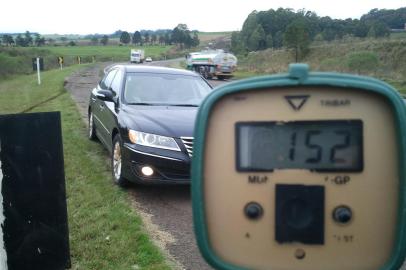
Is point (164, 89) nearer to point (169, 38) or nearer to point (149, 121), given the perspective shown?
point (149, 121)

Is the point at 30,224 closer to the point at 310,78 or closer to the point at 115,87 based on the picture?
the point at 310,78

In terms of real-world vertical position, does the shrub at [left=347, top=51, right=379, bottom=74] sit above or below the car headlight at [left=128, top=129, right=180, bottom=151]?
below

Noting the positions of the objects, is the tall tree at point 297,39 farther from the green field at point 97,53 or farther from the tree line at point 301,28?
the green field at point 97,53

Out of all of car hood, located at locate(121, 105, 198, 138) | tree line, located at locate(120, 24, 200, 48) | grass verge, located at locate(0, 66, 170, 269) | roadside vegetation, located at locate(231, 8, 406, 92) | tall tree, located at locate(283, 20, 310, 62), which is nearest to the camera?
grass verge, located at locate(0, 66, 170, 269)

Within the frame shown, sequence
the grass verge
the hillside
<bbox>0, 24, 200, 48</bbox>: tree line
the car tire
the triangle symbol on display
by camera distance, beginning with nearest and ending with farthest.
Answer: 1. the triangle symbol on display
2. the grass verge
3. the car tire
4. the hillside
5. <bbox>0, 24, 200, 48</bbox>: tree line

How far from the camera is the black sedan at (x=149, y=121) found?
19.6 feet

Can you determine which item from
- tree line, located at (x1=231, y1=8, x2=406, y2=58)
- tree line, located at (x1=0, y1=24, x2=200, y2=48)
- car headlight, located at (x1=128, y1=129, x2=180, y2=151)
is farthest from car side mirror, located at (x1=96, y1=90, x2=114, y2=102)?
tree line, located at (x1=0, y1=24, x2=200, y2=48)

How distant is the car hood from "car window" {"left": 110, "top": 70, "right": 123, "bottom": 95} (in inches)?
28.3

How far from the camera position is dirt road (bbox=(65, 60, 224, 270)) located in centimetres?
444

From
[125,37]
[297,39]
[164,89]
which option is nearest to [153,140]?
[164,89]

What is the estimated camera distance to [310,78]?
5.01ft

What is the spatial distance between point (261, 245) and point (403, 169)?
0.48 m

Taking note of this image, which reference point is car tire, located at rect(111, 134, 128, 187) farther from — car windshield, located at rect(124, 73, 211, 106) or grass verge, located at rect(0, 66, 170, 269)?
car windshield, located at rect(124, 73, 211, 106)

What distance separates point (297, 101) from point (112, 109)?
228 inches
